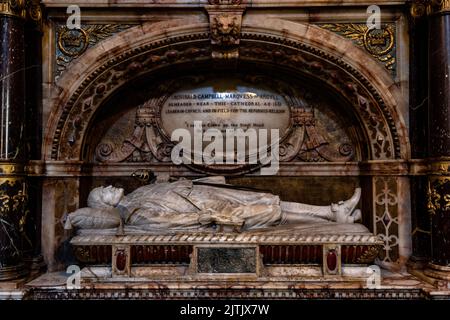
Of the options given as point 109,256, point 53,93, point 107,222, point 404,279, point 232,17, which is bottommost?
point 404,279

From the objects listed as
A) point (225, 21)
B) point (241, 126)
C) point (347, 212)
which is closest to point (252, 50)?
point (225, 21)

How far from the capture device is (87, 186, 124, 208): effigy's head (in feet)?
12.9

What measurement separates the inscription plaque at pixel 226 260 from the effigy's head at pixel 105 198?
99cm

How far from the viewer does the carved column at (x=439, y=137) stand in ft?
11.5

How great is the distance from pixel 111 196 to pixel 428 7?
341 centimetres

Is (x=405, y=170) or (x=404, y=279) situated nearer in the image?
(x=404, y=279)

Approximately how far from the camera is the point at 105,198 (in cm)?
395

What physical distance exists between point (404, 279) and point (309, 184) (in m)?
1.35

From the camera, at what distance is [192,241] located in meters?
3.59

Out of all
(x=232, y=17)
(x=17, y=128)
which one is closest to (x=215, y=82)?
(x=232, y=17)

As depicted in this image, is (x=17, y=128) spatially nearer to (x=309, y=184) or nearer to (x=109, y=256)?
(x=109, y=256)

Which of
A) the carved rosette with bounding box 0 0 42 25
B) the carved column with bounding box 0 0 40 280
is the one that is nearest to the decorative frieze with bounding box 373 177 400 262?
the carved column with bounding box 0 0 40 280

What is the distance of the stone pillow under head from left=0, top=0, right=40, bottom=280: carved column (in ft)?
1.46

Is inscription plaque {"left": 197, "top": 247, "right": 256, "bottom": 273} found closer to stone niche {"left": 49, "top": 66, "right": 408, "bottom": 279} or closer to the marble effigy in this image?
the marble effigy
